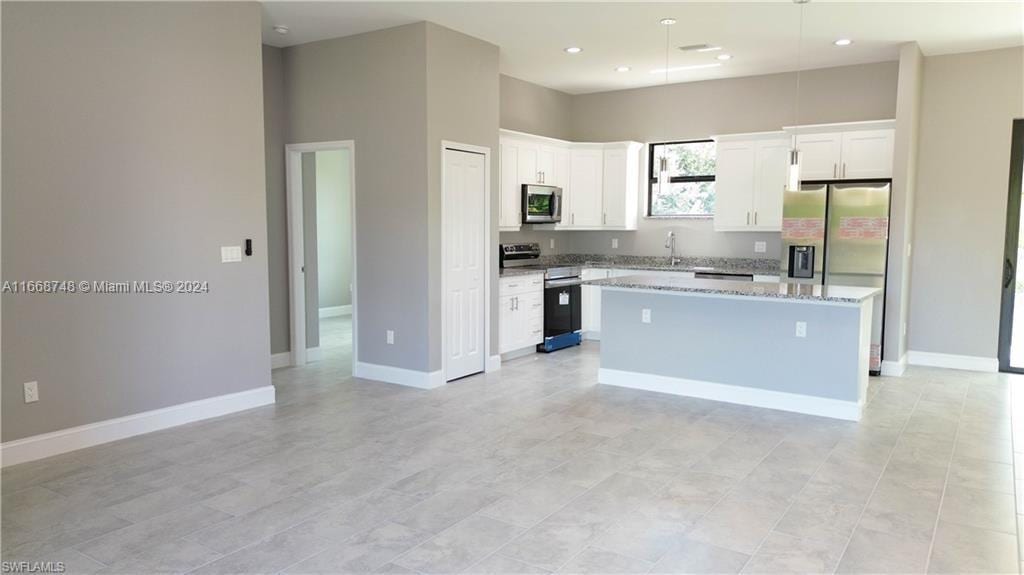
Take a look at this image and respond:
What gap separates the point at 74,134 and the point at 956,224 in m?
7.24

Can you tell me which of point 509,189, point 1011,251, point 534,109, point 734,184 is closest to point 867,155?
point 734,184

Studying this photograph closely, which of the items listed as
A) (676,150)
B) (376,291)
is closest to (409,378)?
(376,291)

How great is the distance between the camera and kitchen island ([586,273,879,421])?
4824 millimetres

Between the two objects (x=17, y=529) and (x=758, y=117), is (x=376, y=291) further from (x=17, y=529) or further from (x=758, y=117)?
(x=758, y=117)

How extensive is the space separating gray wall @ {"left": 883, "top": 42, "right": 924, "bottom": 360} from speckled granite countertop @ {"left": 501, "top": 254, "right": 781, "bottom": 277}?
107cm

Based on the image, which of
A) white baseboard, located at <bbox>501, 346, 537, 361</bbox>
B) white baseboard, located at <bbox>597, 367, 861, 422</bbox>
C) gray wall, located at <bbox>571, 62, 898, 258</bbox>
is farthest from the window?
white baseboard, located at <bbox>597, 367, 861, 422</bbox>

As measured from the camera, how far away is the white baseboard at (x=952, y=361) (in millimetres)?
6465

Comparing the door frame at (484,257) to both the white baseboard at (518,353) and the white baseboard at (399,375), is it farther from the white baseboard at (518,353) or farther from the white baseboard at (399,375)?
the white baseboard at (518,353)

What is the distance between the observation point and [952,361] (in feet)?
21.7

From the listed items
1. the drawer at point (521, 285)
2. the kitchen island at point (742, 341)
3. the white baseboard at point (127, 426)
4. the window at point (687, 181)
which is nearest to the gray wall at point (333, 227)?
the drawer at point (521, 285)

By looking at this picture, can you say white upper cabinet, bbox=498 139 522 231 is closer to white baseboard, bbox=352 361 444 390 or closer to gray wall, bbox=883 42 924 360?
white baseboard, bbox=352 361 444 390

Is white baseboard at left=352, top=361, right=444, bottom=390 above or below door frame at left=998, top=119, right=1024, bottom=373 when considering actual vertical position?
Result: below

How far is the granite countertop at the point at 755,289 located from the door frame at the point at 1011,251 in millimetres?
2145

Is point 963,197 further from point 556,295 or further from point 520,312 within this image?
point 520,312
